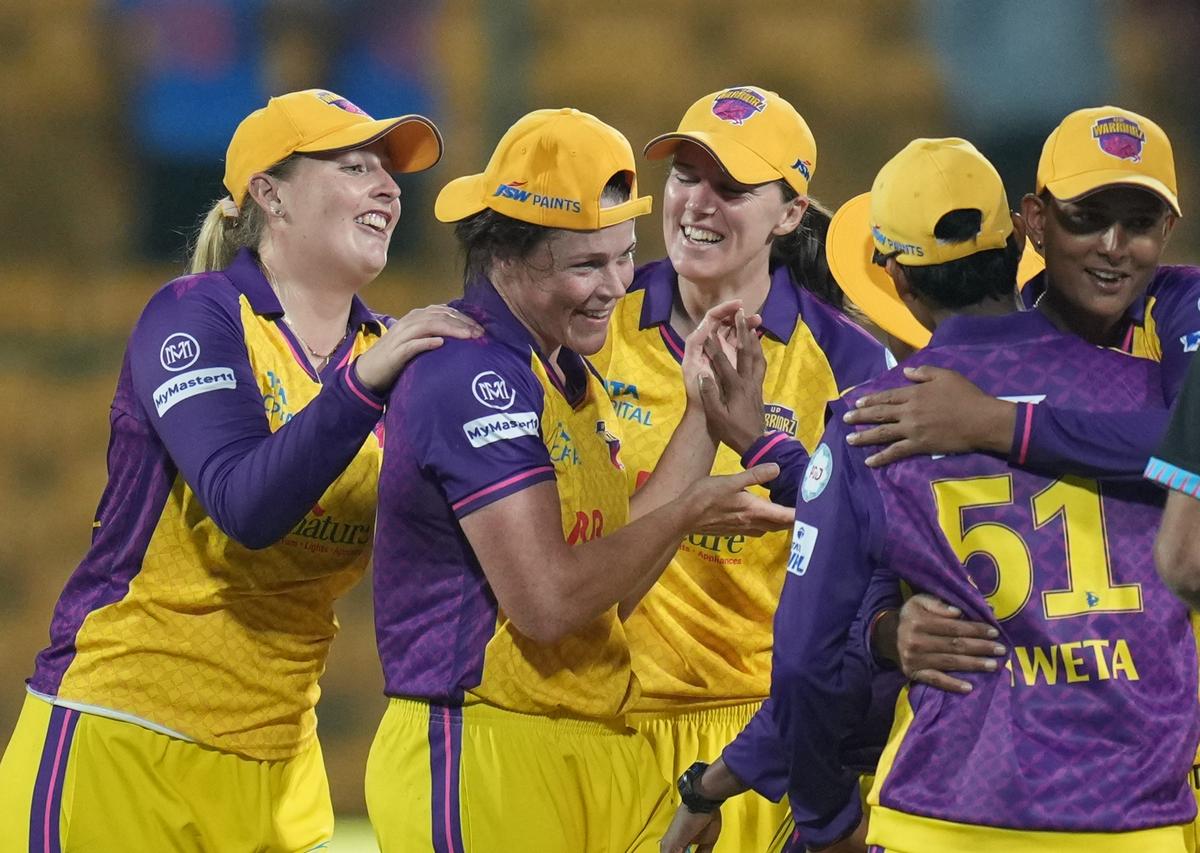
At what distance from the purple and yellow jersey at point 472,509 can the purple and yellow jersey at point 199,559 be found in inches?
14.4

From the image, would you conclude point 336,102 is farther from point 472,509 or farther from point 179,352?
point 472,509

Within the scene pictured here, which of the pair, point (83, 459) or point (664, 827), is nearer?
point (664, 827)

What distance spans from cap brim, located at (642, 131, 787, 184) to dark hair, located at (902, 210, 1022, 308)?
965mm

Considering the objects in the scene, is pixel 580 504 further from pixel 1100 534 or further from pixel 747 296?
pixel 747 296

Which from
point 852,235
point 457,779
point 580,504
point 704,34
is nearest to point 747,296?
point 852,235

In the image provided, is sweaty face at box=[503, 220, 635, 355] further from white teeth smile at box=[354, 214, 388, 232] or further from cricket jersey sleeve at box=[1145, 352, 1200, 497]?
cricket jersey sleeve at box=[1145, 352, 1200, 497]

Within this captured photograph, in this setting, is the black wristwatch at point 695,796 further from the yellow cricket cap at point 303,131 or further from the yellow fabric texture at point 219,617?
the yellow cricket cap at point 303,131

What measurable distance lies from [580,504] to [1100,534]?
0.75 metres

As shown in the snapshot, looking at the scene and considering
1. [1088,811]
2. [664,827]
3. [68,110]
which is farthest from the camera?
[68,110]

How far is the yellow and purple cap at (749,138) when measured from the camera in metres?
3.20

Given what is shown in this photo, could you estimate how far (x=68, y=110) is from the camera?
220 inches

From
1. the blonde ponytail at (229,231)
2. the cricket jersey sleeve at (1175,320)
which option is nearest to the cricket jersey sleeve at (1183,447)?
the cricket jersey sleeve at (1175,320)

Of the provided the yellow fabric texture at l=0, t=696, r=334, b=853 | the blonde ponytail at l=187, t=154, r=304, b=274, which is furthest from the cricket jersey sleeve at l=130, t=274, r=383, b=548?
the yellow fabric texture at l=0, t=696, r=334, b=853

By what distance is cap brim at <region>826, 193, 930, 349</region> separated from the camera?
287cm
